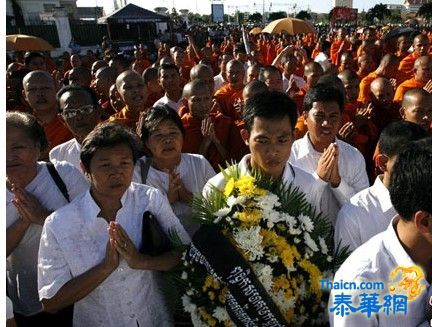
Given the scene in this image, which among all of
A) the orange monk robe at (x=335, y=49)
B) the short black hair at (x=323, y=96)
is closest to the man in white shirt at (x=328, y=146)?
the short black hair at (x=323, y=96)

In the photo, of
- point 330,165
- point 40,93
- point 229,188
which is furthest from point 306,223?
point 40,93

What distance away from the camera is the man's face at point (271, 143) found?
2201 millimetres

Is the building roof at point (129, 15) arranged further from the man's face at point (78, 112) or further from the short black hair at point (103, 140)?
the short black hair at point (103, 140)

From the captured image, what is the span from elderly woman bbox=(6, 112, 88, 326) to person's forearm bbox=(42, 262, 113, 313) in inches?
16.0

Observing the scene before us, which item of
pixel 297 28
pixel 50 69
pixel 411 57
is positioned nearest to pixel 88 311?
Result: pixel 411 57

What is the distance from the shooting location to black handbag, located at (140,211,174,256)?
185cm

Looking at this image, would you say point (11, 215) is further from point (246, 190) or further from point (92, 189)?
point (246, 190)

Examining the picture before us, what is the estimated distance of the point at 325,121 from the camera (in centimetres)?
278

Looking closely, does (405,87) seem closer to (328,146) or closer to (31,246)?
(328,146)

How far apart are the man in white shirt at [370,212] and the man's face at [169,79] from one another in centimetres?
334

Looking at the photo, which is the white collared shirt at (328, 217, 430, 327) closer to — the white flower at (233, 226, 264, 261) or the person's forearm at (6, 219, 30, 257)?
the white flower at (233, 226, 264, 261)

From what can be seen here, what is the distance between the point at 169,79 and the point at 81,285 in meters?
3.65

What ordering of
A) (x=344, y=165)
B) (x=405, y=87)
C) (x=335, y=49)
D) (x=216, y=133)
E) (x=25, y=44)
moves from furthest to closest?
(x=335, y=49)
(x=25, y=44)
(x=405, y=87)
(x=216, y=133)
(x=344, y=165)

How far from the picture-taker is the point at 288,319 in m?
1.61
